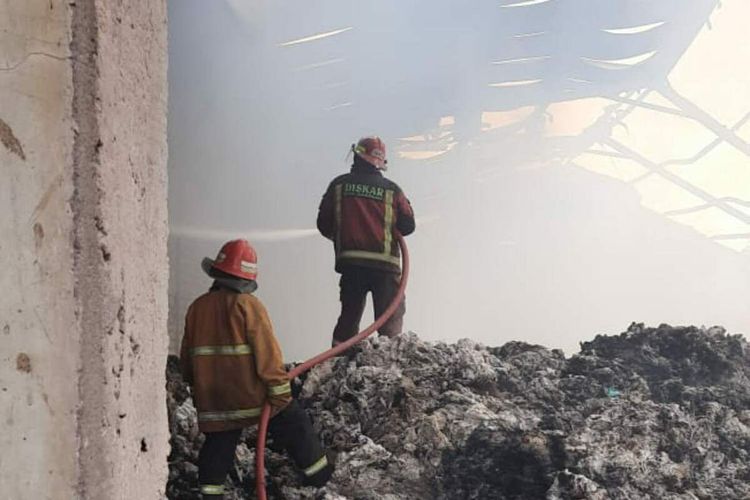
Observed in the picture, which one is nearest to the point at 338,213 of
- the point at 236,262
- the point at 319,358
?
the point at 319,358

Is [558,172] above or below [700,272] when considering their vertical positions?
above

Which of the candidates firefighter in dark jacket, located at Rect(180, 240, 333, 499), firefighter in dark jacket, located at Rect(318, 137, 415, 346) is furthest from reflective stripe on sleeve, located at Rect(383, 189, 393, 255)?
firefighter in dark jacket, located at Rect(180, 240, 333, 499)

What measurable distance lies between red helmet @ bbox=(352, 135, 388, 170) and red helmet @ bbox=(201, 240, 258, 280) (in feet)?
2.72

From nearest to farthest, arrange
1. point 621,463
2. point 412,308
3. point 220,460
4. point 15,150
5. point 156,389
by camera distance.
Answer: point 15,150, point 156,389, point 220,460, point 621,463, point 412,308

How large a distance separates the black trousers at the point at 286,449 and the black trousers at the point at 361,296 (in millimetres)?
560

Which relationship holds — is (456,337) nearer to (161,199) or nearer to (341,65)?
(341,65)

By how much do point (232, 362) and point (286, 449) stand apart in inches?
17.2

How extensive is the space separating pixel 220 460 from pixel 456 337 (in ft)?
4.12

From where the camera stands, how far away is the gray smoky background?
2627 mm

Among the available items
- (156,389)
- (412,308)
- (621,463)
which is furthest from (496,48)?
(156,389)

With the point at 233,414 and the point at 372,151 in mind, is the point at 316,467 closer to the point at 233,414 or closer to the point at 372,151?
the point at 233,414

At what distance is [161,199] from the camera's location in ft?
4.36

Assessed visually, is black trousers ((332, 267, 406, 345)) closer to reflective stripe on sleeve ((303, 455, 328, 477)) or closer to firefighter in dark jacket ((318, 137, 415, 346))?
firefighter in dark jacket ((318, 137, 415, 346))

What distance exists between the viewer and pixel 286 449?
2.01 meters
